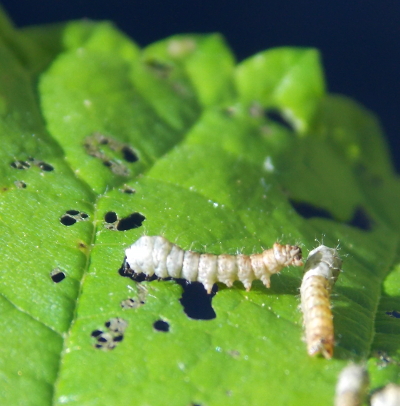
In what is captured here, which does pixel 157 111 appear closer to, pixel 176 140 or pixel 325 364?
pixel 176 140

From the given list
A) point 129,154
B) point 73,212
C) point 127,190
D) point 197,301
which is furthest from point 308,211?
point 73,212

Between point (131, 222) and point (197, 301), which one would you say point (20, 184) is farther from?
point (197, 301)

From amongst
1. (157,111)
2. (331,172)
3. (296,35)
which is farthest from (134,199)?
(296,35)

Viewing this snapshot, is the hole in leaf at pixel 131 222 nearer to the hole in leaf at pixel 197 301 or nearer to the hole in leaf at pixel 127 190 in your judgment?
the hole in leaf at pixel 127 190

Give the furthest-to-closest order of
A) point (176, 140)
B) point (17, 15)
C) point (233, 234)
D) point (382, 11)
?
point (382, 11), point (17, 15), point (176, 140), point (233, 234)

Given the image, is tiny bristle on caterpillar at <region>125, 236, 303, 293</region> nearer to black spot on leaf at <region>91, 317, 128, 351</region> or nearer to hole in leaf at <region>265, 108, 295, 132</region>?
black spot on leaf at <region>91, 317, 128, 351</region>

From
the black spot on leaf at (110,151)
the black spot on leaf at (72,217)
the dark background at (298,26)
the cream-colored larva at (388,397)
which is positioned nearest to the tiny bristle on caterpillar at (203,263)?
the black spot on leaf at (72,217)
